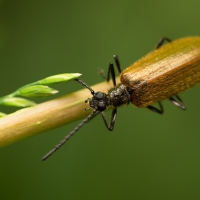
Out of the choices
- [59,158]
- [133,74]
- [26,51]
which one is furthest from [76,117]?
[26,51]

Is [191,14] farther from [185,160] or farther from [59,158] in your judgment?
[59,158]

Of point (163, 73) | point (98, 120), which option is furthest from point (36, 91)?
point (98, 120)

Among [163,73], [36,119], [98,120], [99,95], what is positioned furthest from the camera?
[98,120]

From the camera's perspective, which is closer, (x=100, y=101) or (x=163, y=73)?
(x=100, y=101)

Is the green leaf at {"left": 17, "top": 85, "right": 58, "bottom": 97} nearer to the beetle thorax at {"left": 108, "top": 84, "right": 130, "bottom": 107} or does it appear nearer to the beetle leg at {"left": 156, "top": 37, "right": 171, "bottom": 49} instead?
the beetle thorax at {"left": 108, "top": 84, "right": 130, "bottom": 107}

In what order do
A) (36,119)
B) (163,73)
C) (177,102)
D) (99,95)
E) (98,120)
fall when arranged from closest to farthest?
(36,119) < (99,95) < (163,73) < (177,102) < (98,120)

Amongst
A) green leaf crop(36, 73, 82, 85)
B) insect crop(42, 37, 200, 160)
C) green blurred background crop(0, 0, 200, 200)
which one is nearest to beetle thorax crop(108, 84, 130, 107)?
insect crop(42, 37, 200, 160)

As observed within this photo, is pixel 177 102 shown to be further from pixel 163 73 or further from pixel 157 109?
pixel 163 73
